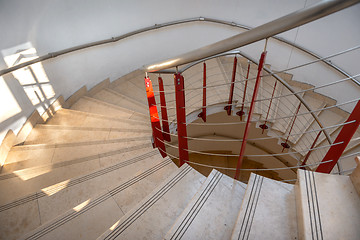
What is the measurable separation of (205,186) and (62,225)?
2.66 ft

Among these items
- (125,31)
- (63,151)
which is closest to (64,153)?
(63,151)

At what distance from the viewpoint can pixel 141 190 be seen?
1.47 meters

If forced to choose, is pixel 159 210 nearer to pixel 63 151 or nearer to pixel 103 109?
pixel 63 151

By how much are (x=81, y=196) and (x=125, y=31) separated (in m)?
2.40

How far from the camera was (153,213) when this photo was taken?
3.92ft

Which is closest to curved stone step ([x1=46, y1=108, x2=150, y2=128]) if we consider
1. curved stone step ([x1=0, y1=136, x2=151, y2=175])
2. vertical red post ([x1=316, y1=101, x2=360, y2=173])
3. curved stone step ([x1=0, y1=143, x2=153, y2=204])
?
curved stone step ([x1=0, y1=136, x2=151, y2=175])

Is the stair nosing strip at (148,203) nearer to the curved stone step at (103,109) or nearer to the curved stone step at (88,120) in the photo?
the curved stone step at (88,120)

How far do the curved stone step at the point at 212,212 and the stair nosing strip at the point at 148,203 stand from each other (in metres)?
0.22

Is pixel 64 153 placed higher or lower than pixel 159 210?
lower

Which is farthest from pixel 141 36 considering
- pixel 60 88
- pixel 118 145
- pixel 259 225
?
pixel 259 225

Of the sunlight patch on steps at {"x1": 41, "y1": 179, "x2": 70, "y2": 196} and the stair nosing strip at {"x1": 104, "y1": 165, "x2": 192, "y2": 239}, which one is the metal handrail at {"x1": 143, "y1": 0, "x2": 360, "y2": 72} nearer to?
the stair nosing strip at {"x1": 104, "y1": 165, "x2": 192, "y2": 239}

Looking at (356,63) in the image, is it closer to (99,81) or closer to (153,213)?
(153,213)

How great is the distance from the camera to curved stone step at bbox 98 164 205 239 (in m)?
1.10

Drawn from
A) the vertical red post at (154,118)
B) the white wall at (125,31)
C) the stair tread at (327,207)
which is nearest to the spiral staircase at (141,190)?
the stair tread at (327,207)
